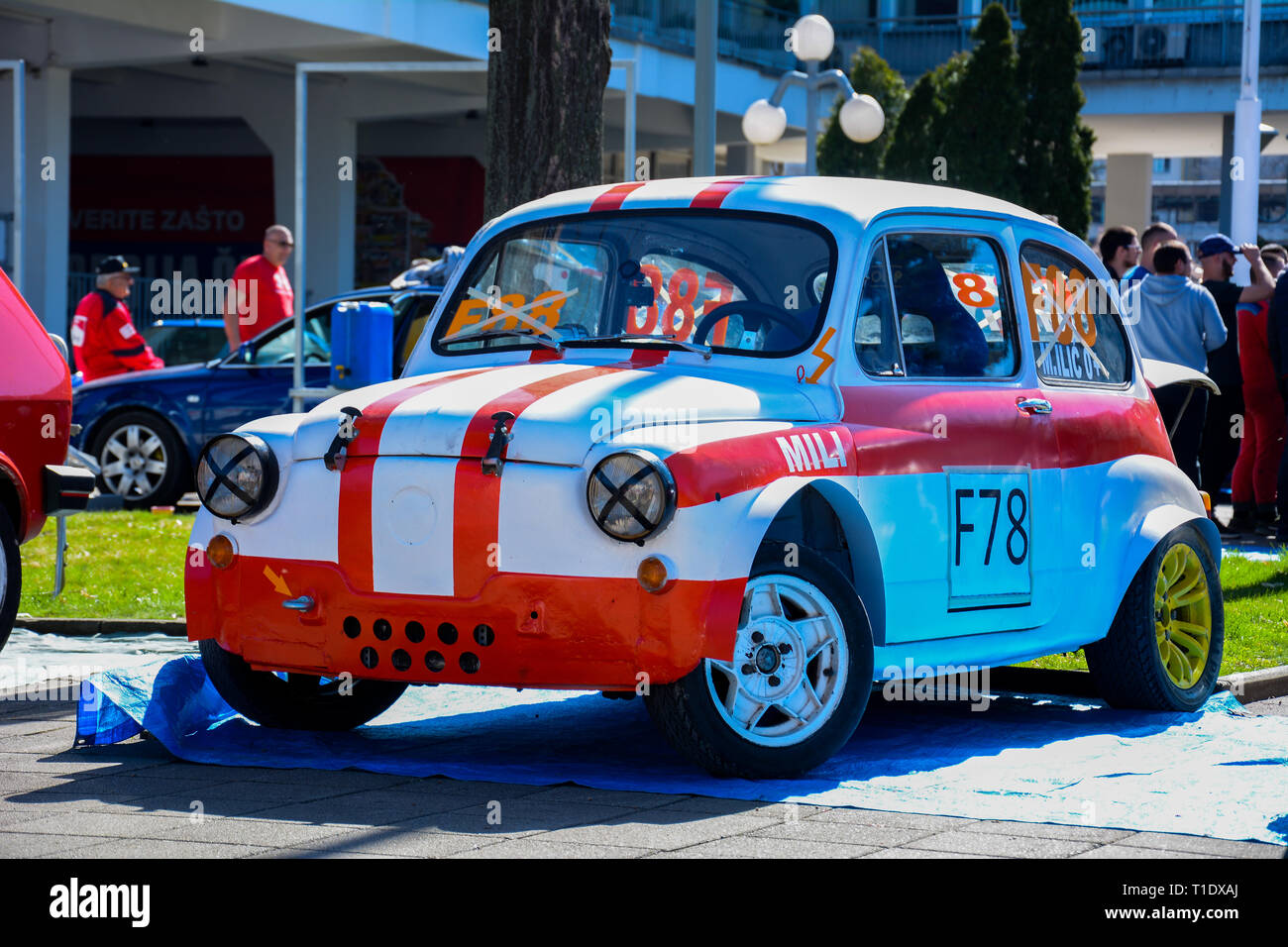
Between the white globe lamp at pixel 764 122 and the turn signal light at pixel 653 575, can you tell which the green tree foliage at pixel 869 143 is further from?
the turn signal light at pixel 653 575

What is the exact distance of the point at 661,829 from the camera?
5.26m

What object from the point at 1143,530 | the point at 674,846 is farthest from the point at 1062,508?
the point at 674,846

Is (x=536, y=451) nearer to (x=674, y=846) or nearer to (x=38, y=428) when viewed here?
(x=674, y=846)

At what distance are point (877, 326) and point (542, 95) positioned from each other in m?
4.17

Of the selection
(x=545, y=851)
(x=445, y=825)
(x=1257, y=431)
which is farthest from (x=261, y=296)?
(x=545, y=851)

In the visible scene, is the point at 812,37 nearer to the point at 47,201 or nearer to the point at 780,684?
the point at 47,201

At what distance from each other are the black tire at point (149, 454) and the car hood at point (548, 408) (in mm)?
9099

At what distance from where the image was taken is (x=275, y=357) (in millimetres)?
15242

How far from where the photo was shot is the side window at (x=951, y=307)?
6.84 m

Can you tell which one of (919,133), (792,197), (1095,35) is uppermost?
(1095,35)

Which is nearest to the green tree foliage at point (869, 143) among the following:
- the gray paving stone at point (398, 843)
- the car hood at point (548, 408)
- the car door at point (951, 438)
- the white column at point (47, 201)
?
the white column at point (47, 201)

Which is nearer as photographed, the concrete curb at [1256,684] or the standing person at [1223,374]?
the concrete curb at [1256,684]

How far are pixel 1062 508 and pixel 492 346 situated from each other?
2.07 m

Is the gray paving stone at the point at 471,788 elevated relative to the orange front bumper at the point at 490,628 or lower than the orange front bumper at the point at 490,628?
lower
